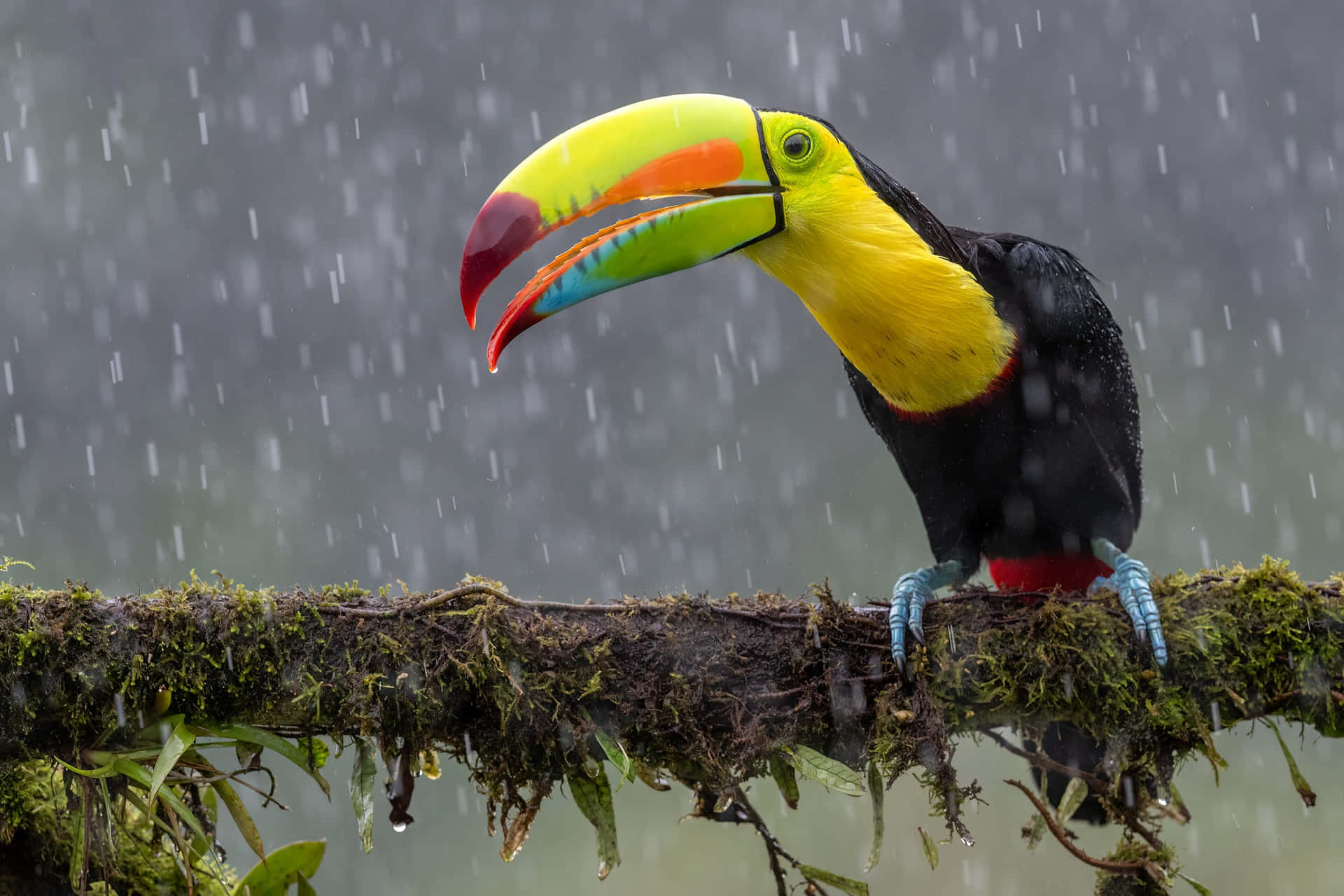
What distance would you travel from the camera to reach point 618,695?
6.30 feet

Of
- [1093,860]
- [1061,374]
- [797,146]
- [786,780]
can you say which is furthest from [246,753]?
[1061,374]

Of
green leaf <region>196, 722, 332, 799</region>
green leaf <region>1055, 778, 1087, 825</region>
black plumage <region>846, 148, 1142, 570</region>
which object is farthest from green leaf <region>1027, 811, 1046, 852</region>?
green leaf <region>196, 722, 332, 799</region>

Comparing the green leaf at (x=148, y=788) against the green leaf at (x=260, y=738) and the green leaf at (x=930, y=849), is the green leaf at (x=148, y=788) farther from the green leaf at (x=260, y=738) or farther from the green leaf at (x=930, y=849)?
the green leaf at (x=930, y=849)

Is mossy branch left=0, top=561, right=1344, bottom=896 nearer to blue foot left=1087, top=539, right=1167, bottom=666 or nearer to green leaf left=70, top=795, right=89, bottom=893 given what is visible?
blue foot left=1087, top=539, right=1167, bottom=666

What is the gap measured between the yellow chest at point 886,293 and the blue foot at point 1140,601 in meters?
0.55

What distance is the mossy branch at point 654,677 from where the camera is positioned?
1.88 m

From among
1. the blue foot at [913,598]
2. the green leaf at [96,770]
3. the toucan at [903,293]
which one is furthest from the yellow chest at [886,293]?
the green leaf at [96,770]

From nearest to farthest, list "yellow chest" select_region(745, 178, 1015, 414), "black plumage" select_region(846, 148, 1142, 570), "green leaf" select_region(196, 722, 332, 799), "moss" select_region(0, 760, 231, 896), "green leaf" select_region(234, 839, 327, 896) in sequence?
1. "green leaf" select_region(196, 722, 332, 799)
2. "moss" select_region(0, 760, 231, 896)
3. "green leaf" select_region(234, 839, 327, 896)
4. "yellow chest" select_region(745, 178, 1015, 414)
5. "black plumage" select_region(846, 148, 1142, 570)

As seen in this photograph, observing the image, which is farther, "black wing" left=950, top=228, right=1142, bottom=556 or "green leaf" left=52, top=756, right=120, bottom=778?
"black wing" left=950, top=228, right=1142, bottom=556

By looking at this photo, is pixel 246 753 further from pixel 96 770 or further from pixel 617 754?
pixel 617 754

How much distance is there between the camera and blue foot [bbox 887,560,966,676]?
203 cm

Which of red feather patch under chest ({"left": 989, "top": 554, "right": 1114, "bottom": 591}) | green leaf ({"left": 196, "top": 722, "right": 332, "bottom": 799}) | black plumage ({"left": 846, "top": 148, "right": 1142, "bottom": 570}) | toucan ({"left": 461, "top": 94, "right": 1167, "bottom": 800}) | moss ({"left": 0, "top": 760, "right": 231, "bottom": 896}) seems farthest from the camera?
red feather patch under chest ({"left": 989, "top": 554, "right": 1114, "bottom": 591})

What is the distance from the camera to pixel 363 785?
194 centimetres

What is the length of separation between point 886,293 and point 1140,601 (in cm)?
85
